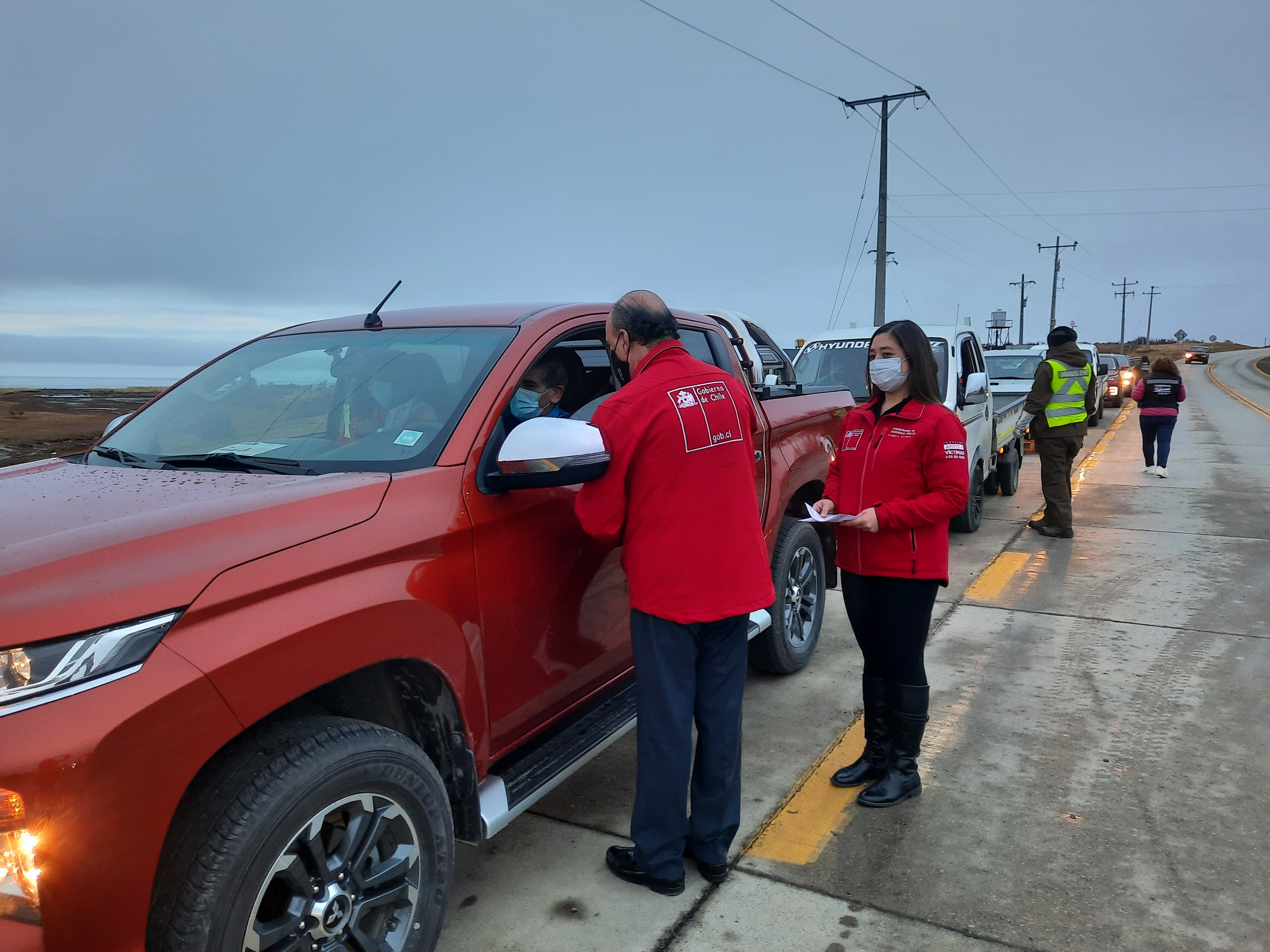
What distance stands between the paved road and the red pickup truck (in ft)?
1.93

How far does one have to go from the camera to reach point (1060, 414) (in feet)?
27.7

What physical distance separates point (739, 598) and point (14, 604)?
1.87 m

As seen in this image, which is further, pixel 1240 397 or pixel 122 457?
pixel 1240 397

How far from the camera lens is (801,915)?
2.79m

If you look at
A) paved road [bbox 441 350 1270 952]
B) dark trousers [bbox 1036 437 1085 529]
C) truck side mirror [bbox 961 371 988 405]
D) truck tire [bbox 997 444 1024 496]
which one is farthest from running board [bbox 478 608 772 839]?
truck tire [bbox 997 444 1024 496]

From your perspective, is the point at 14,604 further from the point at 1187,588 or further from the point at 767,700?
the point at 1187,588

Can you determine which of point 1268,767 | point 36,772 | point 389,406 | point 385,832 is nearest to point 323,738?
point 385,832

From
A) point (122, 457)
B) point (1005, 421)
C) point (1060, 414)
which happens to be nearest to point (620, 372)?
point (122, 457)

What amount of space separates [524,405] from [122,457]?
1.37 meters

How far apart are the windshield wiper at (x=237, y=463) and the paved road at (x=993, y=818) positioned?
1.53m

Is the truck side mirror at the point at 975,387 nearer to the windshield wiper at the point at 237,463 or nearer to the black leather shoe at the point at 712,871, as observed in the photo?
the black leather shoe at the point at 712,871

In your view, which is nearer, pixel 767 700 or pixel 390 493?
pixel 390 493

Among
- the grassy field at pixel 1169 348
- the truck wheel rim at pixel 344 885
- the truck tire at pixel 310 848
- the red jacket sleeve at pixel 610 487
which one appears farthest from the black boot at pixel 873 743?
the grassy field at pixel 1169 348

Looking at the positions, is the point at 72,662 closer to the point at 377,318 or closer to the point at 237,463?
the point at 237,463
